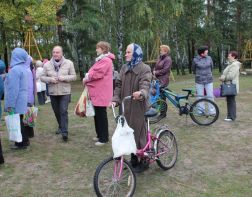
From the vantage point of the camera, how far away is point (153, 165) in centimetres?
617

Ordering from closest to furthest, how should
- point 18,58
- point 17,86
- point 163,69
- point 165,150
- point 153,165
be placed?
point 165,150 < point 153,165 < point 17,86 < point 18,58 < point 163,69

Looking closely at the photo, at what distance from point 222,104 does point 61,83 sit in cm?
649

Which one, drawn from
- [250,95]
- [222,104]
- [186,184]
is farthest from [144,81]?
[250,95]

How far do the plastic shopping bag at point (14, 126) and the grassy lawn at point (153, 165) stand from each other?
0.33 meters

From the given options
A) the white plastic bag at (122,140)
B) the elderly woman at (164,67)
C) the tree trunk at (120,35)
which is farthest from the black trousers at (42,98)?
the tree trunk at (120,35)

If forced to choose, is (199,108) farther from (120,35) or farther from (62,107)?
(120,35)

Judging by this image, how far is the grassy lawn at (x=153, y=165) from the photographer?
17.2 ft

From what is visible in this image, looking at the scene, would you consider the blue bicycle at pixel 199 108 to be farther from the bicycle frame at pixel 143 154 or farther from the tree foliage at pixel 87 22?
the tree foliage at pixel 87 22

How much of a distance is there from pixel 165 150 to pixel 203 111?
3489 millimetres

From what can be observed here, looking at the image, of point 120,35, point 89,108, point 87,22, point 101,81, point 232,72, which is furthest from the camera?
point 120,35

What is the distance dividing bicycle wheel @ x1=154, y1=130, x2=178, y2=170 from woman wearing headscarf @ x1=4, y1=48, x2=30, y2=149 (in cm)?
255

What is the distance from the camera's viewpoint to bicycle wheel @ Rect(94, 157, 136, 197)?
4.60 m

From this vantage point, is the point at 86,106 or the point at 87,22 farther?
the point at 87,22

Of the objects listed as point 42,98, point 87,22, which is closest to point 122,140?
point 42,98
